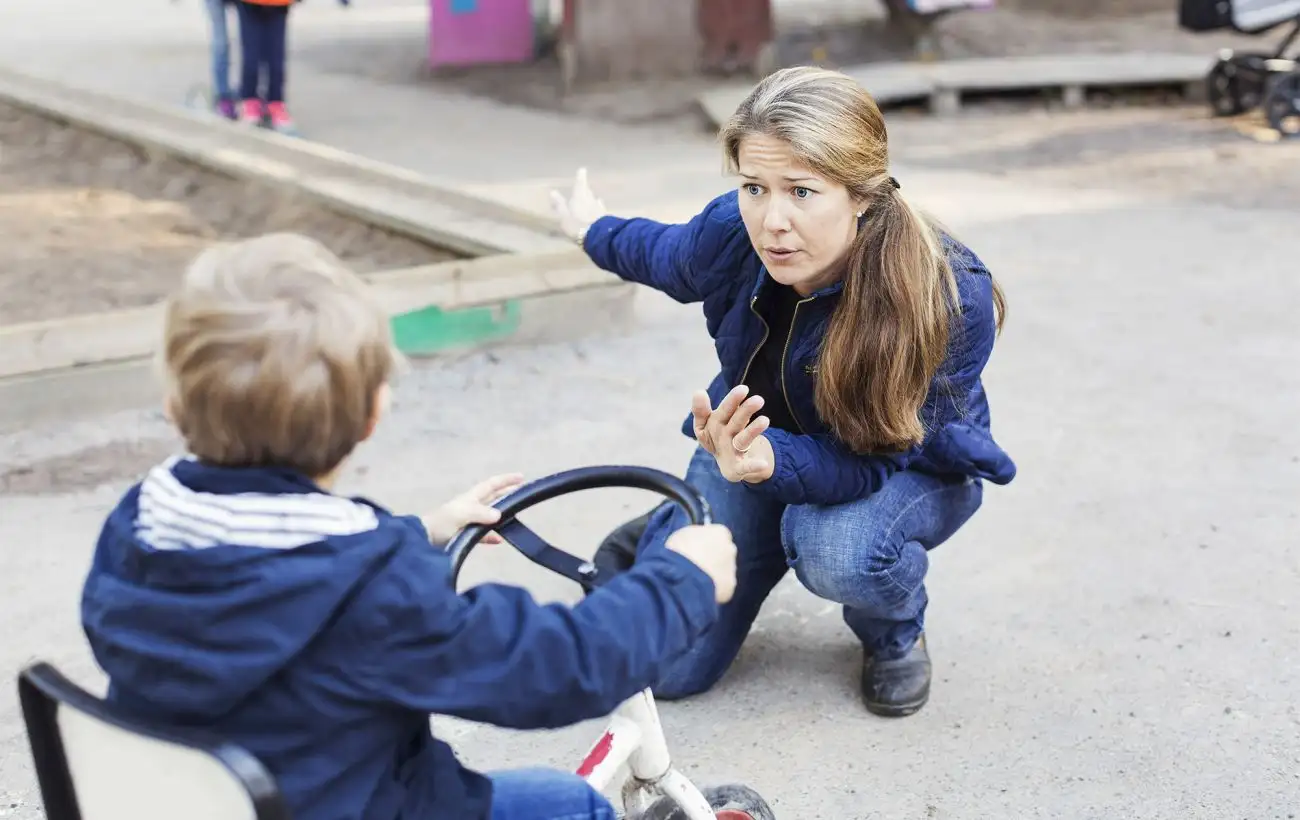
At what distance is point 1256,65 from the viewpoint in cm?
809

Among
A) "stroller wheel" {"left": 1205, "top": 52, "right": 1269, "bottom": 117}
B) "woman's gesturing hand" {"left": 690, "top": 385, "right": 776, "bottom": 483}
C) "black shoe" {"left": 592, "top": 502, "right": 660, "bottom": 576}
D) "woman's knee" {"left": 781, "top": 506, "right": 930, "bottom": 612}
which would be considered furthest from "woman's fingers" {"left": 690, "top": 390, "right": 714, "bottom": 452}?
"stroller wheel" {"left": 1205, "top": 52, "right": 1269, "bottom": 117}

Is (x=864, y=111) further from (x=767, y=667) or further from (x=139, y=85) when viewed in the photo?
(x=139, y=85)

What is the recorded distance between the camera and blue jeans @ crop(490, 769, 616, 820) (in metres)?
1.75

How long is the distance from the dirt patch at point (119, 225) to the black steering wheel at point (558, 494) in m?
3.33

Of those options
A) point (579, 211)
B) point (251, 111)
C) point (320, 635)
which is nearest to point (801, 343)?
point (579, 211)

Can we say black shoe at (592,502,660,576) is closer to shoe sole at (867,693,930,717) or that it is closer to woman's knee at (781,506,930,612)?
woman's knee at (781,506,930,612)

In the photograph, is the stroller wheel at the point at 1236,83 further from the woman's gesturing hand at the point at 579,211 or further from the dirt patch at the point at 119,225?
the woman's gesturing hand at the point at 579,211

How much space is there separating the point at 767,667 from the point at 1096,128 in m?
6.19

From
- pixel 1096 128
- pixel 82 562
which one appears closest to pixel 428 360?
pixel 82 562

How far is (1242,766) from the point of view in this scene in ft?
8.57

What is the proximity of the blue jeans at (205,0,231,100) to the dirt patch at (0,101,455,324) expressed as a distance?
1.19 meters

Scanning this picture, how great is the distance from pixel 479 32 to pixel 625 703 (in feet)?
30.6

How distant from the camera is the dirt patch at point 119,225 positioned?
502cm

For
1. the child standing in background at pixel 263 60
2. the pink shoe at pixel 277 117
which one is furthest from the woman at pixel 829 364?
the pink shoe at pixel 277 117
